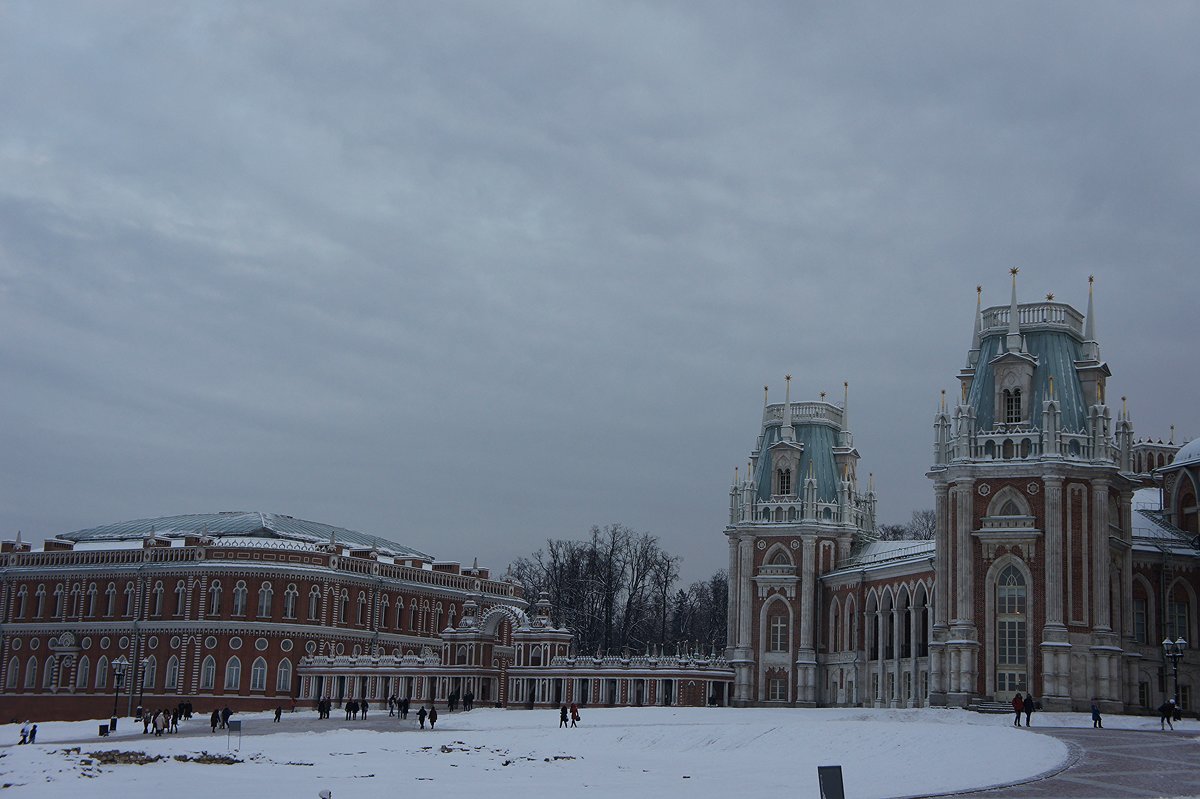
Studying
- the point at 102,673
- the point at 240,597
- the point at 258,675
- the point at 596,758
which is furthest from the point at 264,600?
the point at 596,758

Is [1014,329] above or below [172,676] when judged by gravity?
above

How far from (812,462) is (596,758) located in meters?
40.9

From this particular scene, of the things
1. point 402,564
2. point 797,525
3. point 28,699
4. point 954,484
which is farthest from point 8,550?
point 954,484

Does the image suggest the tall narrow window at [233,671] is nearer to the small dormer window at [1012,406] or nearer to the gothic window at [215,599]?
the gothic window at [215,599]

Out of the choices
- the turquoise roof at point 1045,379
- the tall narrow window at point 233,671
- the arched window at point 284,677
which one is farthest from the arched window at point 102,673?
the turquoise roof at point 1045,379

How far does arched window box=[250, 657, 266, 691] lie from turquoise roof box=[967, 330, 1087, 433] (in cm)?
5004

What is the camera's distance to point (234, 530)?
10238 centimetres

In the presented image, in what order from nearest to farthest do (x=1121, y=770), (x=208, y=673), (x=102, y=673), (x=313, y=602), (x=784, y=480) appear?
(x=1121, y=770) → (x=784, y=480) → (x=208, y=673) → (x=313, y=602) → (x=102, y=673)

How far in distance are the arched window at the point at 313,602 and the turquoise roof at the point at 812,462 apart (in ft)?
101

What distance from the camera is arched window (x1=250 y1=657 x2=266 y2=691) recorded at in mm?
93625

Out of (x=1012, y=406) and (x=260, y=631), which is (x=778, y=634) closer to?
(x=1012, y=406)

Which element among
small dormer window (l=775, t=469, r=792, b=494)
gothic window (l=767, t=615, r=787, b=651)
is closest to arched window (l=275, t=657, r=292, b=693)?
gothic window (l=767, t=615, r=787, b=651)

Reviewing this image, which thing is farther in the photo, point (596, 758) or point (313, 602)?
point (313, 602)

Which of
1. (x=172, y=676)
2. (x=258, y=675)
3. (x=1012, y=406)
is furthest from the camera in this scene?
(x=172, y=676)
